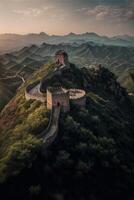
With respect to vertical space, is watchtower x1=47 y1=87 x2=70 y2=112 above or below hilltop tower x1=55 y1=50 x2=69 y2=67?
above

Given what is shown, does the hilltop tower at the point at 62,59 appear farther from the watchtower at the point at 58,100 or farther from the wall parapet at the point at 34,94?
the watchtower at the point at 58,100

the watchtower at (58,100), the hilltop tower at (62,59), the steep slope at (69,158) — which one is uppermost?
the watchtower at (58,100)

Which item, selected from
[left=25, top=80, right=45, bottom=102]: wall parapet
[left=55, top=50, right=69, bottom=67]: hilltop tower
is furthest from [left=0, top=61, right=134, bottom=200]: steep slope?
[left=55, top=50, right=69, bottom=67]: hilltop tower

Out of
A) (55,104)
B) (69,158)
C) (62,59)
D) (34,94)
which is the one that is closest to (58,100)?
(55,104)

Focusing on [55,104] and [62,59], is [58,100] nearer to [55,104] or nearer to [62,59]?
[55,104]

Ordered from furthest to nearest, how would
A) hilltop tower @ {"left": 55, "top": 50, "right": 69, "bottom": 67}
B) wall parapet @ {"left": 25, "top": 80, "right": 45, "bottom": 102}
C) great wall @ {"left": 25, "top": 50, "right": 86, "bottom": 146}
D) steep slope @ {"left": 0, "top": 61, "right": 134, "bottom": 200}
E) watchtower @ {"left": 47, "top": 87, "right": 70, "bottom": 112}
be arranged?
hilltop tower @ {"left": 55, "top": 50, "right": 69, "bottom": 67}
wall parapet @ {"left": 25, "top": 80, "right": 45, "bottom": 102}
watchtower @ {"left": 47, "top": 87, "right": 70, "bottom": 112}
great wall @ {"left": 25, "top": 50, "right": 86, "bottom": 146}
steep slope @ {"left": 0, "top": 61, "right": 134, "bottom": 200}

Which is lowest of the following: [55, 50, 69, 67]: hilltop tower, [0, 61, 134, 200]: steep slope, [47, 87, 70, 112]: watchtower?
[0, 61, 134, 200]: steep slope

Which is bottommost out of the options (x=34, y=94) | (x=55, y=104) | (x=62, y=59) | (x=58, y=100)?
(x=34, y=94)

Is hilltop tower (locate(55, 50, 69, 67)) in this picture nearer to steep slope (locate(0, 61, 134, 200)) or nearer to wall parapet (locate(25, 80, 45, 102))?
wall parapet (locate(25, 80, 45, 102))

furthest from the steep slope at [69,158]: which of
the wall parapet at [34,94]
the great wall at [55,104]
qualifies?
the wall parapet at [34,94]
